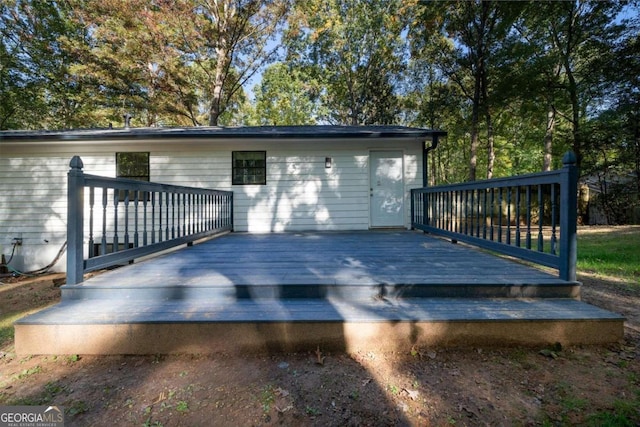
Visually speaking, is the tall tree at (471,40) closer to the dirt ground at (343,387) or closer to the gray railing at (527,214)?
the gray railing at (527,214)

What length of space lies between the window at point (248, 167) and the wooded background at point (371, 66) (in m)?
7.05

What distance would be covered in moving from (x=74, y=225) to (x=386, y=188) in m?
5.73

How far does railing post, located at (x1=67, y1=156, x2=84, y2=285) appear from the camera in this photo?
7.54 ft

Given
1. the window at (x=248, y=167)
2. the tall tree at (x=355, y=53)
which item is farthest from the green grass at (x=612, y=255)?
the tall tree at (x=355, y=53)

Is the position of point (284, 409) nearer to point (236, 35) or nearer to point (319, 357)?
point (319, 357)

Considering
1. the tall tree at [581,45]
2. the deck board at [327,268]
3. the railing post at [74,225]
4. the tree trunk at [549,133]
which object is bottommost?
the deck board at [327,268]

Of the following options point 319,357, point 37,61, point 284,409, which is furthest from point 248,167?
point 37,61

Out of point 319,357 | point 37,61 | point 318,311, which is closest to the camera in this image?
point 319,357

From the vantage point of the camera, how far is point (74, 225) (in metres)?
2.32

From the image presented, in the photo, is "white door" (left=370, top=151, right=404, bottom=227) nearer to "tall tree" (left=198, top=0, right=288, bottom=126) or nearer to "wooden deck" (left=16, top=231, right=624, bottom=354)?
"wooden deck" (left=16, top=231, right=624, bottom=354)

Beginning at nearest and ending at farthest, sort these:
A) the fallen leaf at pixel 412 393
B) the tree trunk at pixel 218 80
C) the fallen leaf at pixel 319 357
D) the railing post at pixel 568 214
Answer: the fallen leaf at pixel 412 393, the fallen leaf at pixel 319 357, the railing post at pixel 568 214, the tree trunk at pixel 218 80

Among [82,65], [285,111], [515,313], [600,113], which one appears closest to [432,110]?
[600,113]

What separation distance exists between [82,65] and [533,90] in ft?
53.8

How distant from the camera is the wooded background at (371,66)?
8930 mm
